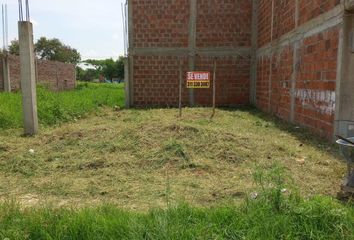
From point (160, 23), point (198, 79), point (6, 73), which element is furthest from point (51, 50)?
point (198, 79)

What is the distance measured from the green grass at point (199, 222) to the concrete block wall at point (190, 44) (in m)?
9.82

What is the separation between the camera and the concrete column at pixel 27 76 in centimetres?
700

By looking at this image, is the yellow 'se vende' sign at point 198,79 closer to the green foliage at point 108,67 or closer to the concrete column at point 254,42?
the concrete column at point 254,42

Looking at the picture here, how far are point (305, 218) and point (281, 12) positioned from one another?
24.5ft

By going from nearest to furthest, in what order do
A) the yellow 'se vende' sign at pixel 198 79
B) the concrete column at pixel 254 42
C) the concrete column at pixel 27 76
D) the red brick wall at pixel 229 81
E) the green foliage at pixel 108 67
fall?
the concrete column at pixel 27 76 → the yellow 'se vende' sign at pixel 198 79 → the concrete column at pixel 254 42 → the red brick wall at pixel 229 81 → the green foliage at pixel 108 67

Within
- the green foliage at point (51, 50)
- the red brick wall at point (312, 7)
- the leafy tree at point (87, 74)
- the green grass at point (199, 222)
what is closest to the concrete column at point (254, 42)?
the red brick wall at point (312, 7)

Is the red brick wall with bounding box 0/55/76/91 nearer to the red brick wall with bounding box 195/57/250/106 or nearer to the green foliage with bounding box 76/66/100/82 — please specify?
the red brick wall with bounding box 195/57/250/106

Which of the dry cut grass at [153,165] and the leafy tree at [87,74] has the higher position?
the leafy tree at [87,74]

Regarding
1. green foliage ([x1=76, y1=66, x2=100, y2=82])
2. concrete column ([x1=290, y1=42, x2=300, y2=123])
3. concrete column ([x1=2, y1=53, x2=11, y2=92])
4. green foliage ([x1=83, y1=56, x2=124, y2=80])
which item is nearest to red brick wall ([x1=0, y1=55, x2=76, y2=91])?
concrete column ([x1=2, y1=53, x2=11, y2=92])

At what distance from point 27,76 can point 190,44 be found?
670 cm

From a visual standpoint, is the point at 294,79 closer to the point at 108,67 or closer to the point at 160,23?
the point at 160,23

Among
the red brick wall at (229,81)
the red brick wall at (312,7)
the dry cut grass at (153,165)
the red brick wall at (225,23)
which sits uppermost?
the red brick wall at (225,23)

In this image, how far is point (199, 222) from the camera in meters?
2.90

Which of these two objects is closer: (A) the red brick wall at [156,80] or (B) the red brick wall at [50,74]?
(A) the red brick wall at [156,80]
